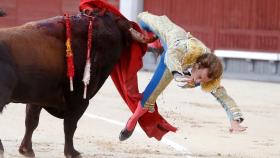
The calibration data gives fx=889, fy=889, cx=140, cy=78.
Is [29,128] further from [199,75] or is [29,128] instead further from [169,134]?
[169,134]

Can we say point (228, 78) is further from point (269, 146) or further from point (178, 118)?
point (269, 146)

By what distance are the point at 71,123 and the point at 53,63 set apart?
61 cm

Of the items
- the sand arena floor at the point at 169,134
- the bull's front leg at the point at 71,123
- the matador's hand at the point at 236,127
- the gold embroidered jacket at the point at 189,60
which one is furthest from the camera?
the sand arena floor at the point at 169,134

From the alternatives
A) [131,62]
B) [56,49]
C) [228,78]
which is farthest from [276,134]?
[228,78]

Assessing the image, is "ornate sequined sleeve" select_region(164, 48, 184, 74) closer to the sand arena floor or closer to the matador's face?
the matador's face

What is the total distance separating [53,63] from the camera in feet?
19.5

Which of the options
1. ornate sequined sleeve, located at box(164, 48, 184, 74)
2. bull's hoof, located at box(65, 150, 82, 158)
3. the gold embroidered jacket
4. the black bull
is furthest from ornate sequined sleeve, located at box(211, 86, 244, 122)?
bull's hoof, located at box(65, 150, 82, 158)

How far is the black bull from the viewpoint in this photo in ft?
18.5

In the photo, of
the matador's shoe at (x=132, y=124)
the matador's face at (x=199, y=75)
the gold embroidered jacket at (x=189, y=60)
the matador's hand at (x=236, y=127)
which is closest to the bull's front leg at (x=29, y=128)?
the matador's shoe at (x=132, y=124)

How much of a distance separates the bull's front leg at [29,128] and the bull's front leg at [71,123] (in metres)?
0.28

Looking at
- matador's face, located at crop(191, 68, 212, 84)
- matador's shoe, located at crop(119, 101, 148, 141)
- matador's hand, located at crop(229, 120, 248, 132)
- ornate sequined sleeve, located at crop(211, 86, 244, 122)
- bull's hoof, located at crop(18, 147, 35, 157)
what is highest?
matador's face, located at crop(191, 68, 212, 84)

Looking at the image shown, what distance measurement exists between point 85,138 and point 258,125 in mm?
2477

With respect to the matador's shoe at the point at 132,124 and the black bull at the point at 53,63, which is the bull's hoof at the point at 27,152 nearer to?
the black bull at the point at 53,63

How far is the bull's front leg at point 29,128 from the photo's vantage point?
647 centimetres
